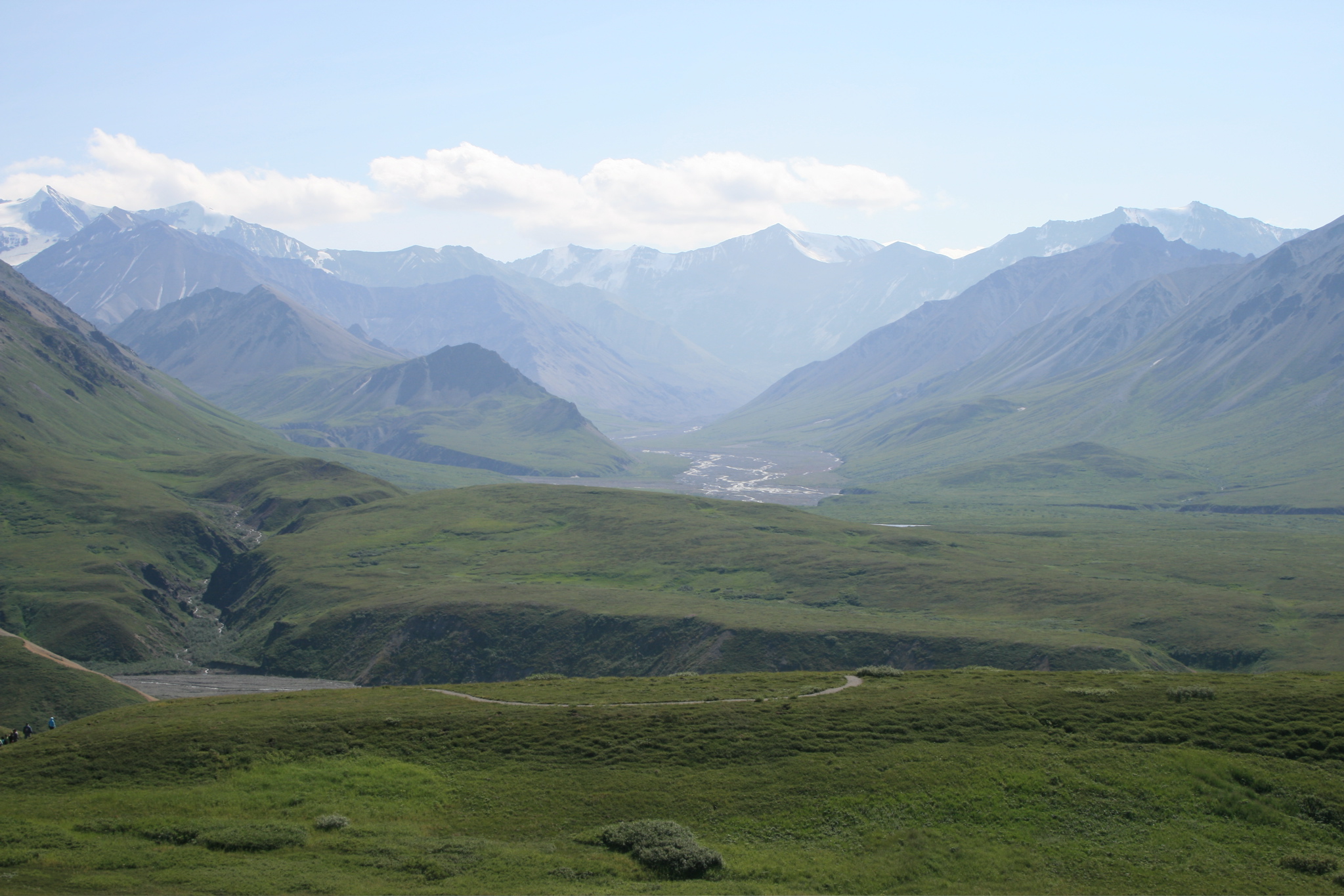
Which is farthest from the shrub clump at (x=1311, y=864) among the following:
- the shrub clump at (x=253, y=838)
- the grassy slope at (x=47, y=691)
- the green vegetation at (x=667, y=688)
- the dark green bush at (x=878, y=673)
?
the grassy slope at (x=47, y=691)

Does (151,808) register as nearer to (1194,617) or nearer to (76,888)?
(76,888)

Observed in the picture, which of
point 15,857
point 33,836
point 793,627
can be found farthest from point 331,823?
point 793,627

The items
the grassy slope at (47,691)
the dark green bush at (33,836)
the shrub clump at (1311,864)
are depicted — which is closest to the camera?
the shrub clump at (1311,864)

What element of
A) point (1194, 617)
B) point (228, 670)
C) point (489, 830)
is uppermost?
point (489, 830)

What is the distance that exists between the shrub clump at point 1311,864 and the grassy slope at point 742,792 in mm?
375

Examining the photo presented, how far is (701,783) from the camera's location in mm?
53562

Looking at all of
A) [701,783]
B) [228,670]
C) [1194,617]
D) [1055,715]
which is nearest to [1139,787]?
[1055,715]

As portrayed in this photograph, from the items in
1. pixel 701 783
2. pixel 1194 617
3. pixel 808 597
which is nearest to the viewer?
pixel 701 783

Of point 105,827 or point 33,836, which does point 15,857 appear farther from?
point 105,827

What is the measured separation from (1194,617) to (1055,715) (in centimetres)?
12652

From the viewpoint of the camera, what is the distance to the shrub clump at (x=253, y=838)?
46438mm

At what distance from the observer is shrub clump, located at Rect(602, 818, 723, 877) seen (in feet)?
145

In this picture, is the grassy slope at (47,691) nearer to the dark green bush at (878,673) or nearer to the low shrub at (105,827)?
the low shrub at (105,827)

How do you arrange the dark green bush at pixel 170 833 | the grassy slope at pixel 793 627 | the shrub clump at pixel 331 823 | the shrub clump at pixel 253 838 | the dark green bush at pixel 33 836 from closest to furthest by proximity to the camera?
the dark green bush at pixel 33 836
the shrub clump at pixel 253 838
the dark green bush at pixel 170 833
the shrub clump at pixel 331 823
the grassy slope at pixel 793 627
